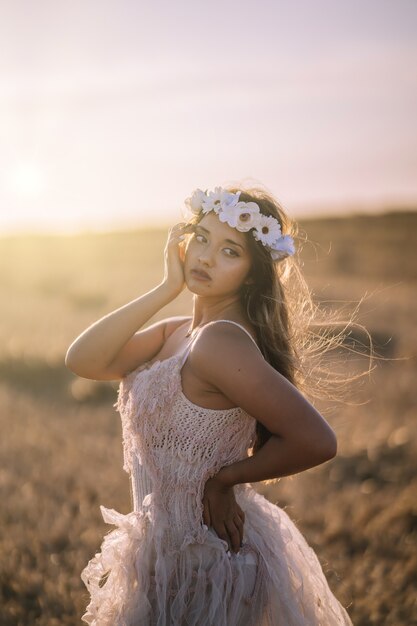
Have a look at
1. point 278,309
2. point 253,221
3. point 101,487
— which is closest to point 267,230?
point 253,221

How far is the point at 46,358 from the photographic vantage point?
978 centimetres

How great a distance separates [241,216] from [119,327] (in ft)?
2.34

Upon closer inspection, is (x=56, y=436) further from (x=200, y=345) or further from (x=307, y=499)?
(x=200, y=345)

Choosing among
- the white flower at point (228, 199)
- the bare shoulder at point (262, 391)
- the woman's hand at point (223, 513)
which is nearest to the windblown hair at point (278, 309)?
the white flower at point (228, 199)

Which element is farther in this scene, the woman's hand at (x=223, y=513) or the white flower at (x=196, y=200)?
the white flower at (x=196, y=200)

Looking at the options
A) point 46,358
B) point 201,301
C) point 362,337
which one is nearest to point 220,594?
point 201,301

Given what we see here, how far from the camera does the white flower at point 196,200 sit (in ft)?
9.37

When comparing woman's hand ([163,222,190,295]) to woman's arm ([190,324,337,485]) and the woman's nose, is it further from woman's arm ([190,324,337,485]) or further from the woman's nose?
woman's arm ([190,324,337,485])

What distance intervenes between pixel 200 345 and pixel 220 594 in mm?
957

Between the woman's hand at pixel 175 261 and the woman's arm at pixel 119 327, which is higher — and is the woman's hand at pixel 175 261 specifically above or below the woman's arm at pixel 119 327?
above

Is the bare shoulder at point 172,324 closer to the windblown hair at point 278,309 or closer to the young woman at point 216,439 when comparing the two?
the young woman at point 216,439

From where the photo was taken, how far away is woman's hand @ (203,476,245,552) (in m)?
2.54

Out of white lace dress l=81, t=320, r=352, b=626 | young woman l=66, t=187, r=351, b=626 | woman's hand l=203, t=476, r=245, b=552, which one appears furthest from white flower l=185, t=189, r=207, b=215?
woman's hand l=203, t=476, r=245, b=552

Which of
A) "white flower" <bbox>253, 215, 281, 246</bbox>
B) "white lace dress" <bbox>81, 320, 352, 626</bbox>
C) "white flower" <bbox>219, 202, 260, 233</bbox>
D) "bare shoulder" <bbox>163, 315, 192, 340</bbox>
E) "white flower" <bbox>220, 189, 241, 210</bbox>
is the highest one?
"white flower" <bbox>220, 189, 241, 210</bbox>
